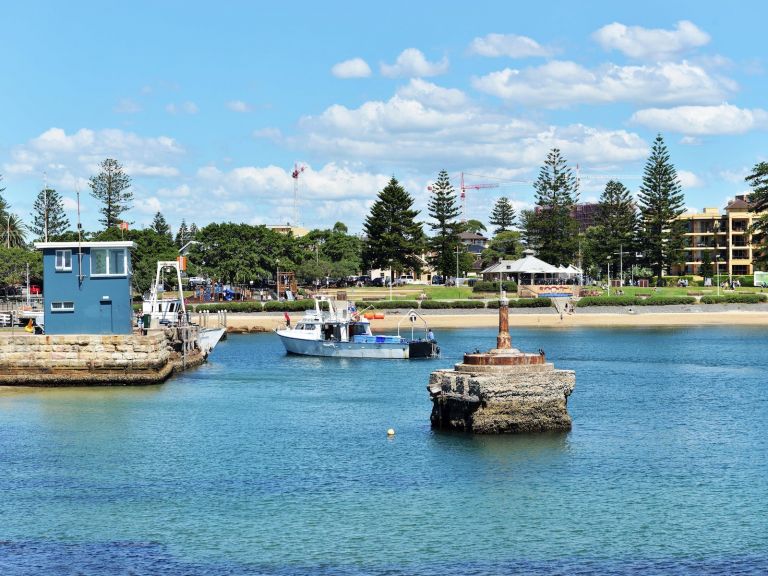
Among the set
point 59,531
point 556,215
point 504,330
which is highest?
point 556,215

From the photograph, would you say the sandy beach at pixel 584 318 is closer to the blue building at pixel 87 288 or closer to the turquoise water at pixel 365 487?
the blue building at pixel 87 288

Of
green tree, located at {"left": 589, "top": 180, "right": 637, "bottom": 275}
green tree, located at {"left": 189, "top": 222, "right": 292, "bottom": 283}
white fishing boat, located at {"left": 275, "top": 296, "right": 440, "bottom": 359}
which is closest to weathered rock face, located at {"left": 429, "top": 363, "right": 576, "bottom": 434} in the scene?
white fishing boat, located at {"left": 275, "top": 296, "right": 440, "bottom": 359}

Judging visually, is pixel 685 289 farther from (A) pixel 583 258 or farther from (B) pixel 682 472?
(B) pixel 682 472

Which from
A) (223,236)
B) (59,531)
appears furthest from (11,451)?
(223,236)

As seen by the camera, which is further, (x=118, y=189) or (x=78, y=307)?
(x=118, y=189)

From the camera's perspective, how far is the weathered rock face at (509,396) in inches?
1297

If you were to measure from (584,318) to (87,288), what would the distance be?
71.9 meters

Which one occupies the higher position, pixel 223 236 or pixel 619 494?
pixel 223 236

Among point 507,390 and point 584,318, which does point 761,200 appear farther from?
point 507,390

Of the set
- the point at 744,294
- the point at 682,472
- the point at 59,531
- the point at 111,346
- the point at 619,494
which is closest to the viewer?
the point at 59,531

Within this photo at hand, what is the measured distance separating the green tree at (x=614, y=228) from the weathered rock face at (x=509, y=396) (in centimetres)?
11321

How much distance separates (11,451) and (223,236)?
101034mm

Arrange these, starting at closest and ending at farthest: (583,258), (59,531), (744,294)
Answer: (59,531), (744,294), (583,258)

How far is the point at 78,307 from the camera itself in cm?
5194
